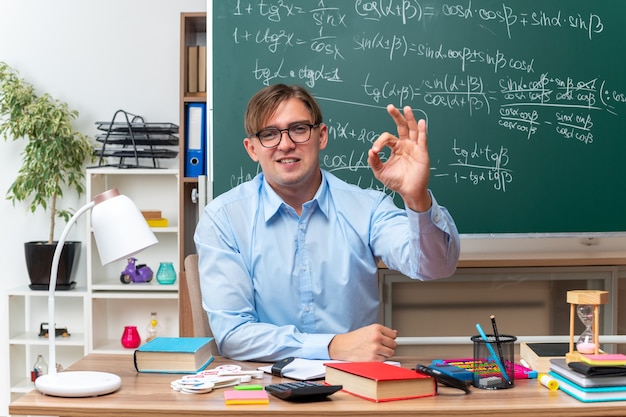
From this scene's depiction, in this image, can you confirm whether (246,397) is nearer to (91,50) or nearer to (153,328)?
(153,328)

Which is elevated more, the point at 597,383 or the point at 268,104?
the point at 268,104

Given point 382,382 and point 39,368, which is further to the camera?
point 39,368

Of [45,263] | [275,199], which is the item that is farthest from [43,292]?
[275,199]

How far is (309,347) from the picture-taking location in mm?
1941

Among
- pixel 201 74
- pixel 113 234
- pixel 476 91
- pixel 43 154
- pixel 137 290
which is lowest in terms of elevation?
pixel 137 290

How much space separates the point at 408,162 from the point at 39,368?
10.6 feet

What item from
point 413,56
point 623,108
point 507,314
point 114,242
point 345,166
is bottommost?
point 507,314

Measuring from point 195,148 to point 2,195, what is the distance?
4.50 feet

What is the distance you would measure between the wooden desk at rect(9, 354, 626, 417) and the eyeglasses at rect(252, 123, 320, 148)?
85 cm

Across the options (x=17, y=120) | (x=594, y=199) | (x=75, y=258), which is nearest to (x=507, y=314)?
(x=594, y=199)

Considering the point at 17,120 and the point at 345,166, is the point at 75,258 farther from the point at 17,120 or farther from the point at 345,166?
the point at 345,166

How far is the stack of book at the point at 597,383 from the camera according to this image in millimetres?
1544

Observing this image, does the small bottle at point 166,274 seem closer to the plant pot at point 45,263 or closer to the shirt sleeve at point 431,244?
the plant pot at point 45,263

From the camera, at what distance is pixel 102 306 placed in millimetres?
4445
